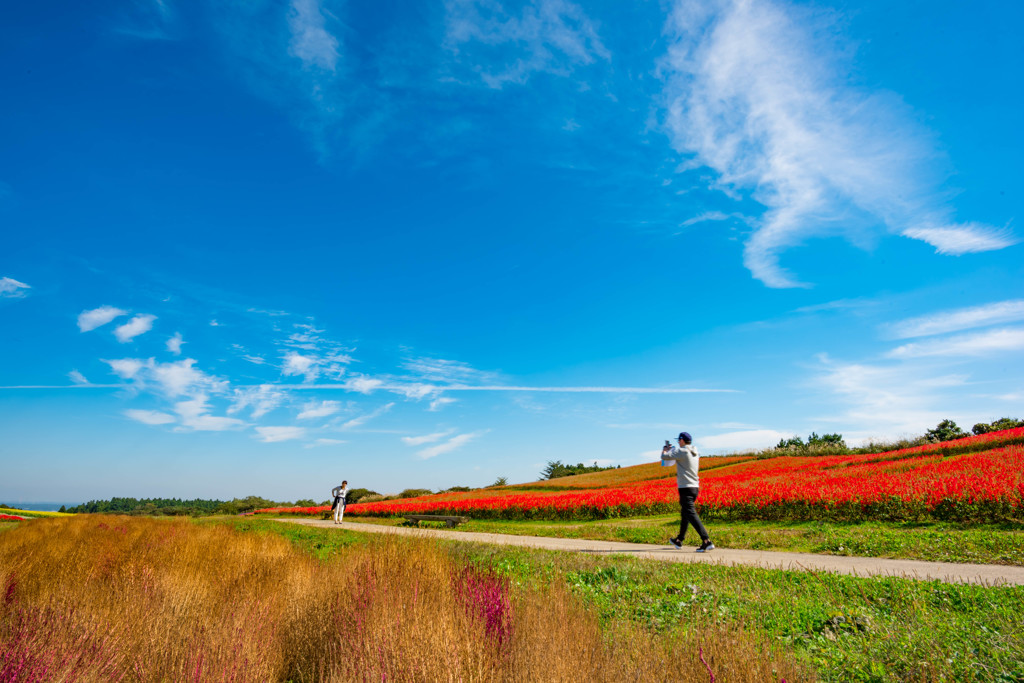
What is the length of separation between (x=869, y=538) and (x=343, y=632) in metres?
10.6

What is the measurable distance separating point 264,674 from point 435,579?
149cm

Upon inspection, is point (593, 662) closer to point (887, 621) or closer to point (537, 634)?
point (537, 634)

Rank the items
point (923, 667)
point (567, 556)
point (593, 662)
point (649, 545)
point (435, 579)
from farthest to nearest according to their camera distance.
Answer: point (649, 545) → point (567, 556) → point (435, 579) → point (923, 667) → point (593, 662)

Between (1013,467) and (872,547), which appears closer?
(872,547)

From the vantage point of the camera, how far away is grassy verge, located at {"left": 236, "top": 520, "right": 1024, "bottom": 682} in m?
3.67

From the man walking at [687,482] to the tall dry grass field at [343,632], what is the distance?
18.7ft

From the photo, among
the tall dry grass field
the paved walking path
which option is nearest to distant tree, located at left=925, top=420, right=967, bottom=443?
the paved walking path

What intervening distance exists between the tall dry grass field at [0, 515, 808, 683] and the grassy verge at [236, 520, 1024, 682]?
0.59m

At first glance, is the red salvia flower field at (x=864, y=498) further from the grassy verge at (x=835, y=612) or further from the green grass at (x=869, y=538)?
the grassy verge at (x=835, y=612)

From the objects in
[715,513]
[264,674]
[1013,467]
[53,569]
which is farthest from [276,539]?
[1013,467]

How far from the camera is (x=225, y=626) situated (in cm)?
430

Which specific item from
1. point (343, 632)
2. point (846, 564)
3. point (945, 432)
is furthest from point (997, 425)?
point (343, 632)

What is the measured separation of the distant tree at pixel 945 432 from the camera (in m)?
38.1

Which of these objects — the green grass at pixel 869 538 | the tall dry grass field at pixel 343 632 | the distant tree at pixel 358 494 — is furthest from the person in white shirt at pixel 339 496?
the distant tree at pixel 358 494
